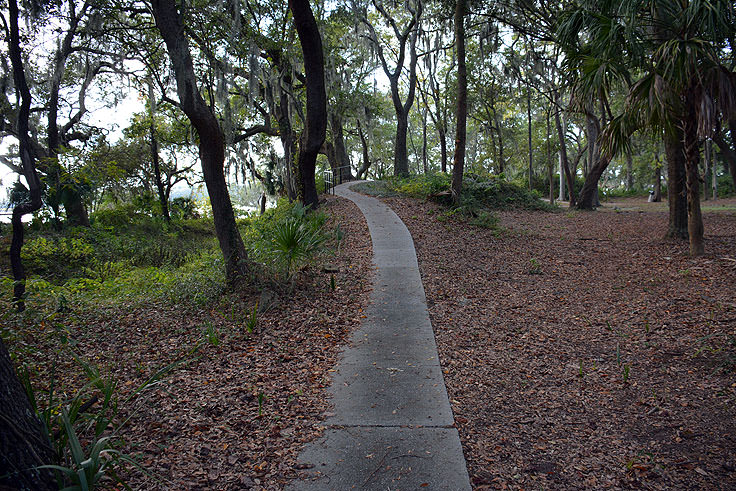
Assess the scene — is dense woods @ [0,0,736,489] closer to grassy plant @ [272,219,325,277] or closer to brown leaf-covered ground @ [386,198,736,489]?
grassy plant @ [272,219,325,277]

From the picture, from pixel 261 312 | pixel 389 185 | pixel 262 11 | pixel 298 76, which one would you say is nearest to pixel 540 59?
pixel 389 185

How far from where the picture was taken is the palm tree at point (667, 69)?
21.5 ft

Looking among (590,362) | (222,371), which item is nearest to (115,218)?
(222,371)

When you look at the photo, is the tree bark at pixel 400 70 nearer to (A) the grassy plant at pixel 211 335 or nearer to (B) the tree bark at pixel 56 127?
(B) the tree bark at pixel 56 127

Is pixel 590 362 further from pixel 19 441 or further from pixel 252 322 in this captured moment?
pixel 19 441

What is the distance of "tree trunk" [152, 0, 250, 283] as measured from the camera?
6.23 metres

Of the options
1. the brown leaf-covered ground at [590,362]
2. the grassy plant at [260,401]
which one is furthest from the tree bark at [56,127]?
the brown leaf-covered ground at [590,362]

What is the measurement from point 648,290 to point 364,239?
17.3ft

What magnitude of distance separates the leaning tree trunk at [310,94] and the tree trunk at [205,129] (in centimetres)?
342

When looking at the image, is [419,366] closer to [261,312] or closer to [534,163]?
[261,312]

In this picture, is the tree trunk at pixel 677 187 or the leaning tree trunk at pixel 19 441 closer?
the leaning tree trunk at pixel 19 441

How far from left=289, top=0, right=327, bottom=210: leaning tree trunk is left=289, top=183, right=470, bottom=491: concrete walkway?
20.7 feet

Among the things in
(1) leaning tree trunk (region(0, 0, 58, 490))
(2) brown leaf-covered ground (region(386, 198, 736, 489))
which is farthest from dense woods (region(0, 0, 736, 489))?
(2) brown leaf-covered ground (region(386, 198, 736, 489))

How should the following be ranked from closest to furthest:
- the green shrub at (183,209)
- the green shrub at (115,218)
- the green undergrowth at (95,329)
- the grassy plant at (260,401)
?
the green undergrowth at (95,329) → the grassy plant at (260,401) → the green shrub at (115,218) → the green shrub at (183,209)
